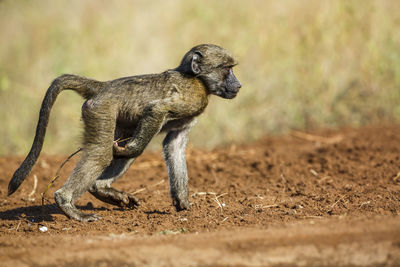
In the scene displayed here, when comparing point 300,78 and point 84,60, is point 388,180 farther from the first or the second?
point 84,60

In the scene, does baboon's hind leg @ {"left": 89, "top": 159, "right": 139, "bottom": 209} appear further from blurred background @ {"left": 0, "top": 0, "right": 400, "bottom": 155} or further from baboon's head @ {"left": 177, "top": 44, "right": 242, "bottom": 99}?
blurred background @ {"left": 0, "top": 0, "right": 400, "bottom": 155}

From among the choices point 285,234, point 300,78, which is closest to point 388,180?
point 285,234

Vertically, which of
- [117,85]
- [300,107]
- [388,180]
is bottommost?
[388,180]

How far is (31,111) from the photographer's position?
34.4ft

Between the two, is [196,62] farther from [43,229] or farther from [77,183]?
[43,229]

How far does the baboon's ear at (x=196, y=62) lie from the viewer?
6090mm

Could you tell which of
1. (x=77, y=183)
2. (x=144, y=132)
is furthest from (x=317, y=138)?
(x=77, y=183)

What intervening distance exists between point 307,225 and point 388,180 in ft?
8.83

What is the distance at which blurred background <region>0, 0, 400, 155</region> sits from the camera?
10.5m

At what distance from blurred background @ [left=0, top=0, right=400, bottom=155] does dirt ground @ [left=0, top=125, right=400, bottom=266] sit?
68 centimetres

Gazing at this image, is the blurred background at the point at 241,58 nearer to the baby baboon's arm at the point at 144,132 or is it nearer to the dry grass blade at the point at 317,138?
the dry grass blade at the point at 317,138

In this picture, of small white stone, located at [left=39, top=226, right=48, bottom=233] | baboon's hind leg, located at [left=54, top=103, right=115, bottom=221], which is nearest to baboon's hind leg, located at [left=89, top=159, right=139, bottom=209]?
baboon's hind leg, located at [left=54, top=103, right=115, bottom=221]

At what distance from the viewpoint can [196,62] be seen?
243 inches

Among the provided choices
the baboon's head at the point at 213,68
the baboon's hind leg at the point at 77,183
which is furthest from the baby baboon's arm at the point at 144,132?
the baboon's head at the point at 213,68
